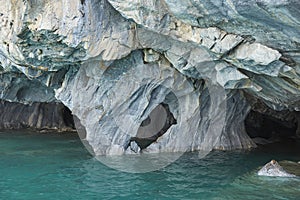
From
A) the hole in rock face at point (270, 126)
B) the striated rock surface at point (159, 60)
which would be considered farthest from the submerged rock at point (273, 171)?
the hole in rock face at point (270, 126)

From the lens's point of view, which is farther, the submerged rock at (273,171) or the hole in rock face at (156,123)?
the hole in rock face at (156,123)

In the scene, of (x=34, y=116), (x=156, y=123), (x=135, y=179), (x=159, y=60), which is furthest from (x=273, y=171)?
(x=34, y=116)

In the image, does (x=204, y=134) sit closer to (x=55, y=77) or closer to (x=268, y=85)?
(x=268, y=85)

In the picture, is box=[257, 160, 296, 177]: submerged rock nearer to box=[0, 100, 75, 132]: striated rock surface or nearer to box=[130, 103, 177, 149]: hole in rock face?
box=[130, 103, 177, 149]: hole in rock face

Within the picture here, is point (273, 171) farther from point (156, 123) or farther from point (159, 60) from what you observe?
point (156, 123)

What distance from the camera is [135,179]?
11.7 meters

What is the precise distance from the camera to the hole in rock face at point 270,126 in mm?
22688

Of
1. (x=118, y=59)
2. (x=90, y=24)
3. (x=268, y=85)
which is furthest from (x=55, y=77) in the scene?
(x=268, y=85)

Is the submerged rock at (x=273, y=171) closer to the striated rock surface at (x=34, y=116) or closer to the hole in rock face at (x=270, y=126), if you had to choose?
the hole in rock face at (x=270, y=126)

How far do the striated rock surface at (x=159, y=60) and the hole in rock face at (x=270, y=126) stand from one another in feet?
12.2

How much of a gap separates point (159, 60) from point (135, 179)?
4566 millimetres

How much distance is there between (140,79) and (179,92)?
2008 millimetres

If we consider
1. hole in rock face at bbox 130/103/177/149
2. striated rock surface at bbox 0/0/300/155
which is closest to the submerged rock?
striated rock surface at bbox 0/0/300/155

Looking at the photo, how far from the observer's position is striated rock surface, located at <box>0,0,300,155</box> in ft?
31.2
